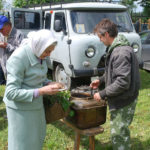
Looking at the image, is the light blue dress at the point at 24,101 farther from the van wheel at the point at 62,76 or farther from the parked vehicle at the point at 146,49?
the parked vehicle at the point at 146,49

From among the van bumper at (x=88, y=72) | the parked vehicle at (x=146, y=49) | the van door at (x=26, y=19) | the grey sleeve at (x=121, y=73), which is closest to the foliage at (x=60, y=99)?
the grey sleeve at (x=121, y=73)

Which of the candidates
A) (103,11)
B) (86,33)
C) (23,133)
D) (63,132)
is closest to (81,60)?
(86,33)

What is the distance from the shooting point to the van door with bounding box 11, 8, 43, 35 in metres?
6.80

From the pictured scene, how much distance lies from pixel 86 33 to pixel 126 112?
3384mm

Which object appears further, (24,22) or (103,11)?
(24,22)

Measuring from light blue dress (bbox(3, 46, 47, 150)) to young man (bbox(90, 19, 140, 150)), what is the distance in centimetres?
72

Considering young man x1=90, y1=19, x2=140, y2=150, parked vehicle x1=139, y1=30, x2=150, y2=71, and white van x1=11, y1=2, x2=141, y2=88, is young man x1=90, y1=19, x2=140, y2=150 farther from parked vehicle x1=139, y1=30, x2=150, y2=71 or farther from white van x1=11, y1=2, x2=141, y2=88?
parked vehicle x1=139, y1=30, x2=150, y2=71

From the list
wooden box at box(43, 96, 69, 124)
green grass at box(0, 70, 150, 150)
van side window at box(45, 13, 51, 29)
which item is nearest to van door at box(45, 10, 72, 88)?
van side window at box(45, 13, 51, 29)

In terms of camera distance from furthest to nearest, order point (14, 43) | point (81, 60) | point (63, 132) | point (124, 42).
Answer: point (81, 60), point (14, 43), point (63, 132), point (124, 42)

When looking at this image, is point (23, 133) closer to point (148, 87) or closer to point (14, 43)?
point (14, 43)

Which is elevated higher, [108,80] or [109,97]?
[108,80]

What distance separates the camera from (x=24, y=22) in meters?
7.05

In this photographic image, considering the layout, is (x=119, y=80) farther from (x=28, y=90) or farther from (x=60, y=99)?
(x=28, y=90)

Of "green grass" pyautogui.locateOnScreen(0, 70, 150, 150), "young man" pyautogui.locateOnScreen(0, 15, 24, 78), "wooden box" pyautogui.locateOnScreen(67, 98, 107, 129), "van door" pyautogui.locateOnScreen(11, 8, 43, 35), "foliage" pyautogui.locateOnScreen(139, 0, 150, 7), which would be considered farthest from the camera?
"foliage" pyautogui.locateOnScreen(139, 0, 150, 7)
